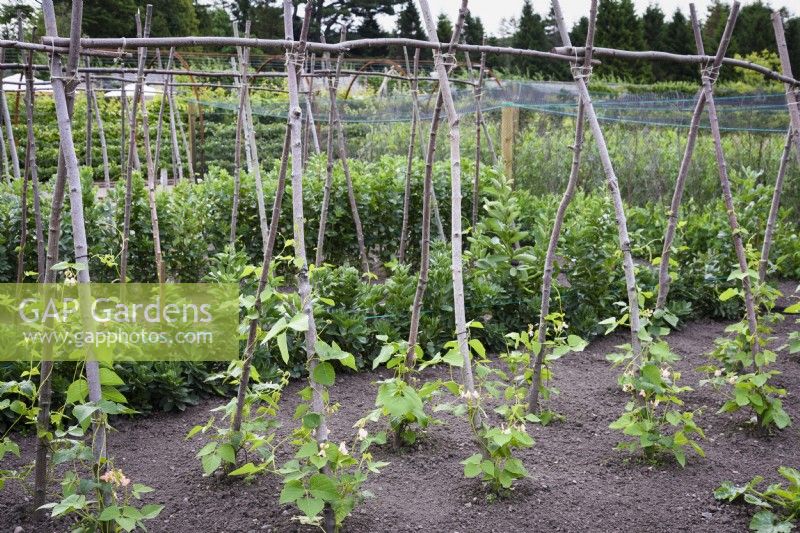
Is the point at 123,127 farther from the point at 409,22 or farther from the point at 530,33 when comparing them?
the point at 409,22

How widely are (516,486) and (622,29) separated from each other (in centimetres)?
2169

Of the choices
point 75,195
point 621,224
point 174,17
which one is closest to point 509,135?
point 621,224

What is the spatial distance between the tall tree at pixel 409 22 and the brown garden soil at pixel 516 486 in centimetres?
2682

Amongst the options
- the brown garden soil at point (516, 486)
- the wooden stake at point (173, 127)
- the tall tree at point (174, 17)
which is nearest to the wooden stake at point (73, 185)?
the brown garden soil at point (516, 486)

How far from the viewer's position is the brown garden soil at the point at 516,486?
281 cm

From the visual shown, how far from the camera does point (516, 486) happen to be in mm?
3057

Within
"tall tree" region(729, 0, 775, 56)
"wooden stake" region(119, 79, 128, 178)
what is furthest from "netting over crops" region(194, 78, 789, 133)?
"tall tree" region(729, 0, 775, 56)

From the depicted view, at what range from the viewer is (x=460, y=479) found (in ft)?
10.3

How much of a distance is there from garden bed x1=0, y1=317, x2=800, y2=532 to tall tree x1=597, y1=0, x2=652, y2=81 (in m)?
20.3

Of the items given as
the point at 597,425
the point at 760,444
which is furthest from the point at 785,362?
the point at 597,425

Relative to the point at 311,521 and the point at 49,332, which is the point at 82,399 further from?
the point at 311,521

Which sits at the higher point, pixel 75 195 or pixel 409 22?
pixel 409 22

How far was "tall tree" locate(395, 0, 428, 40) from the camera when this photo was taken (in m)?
29.1

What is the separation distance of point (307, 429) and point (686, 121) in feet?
28.4
